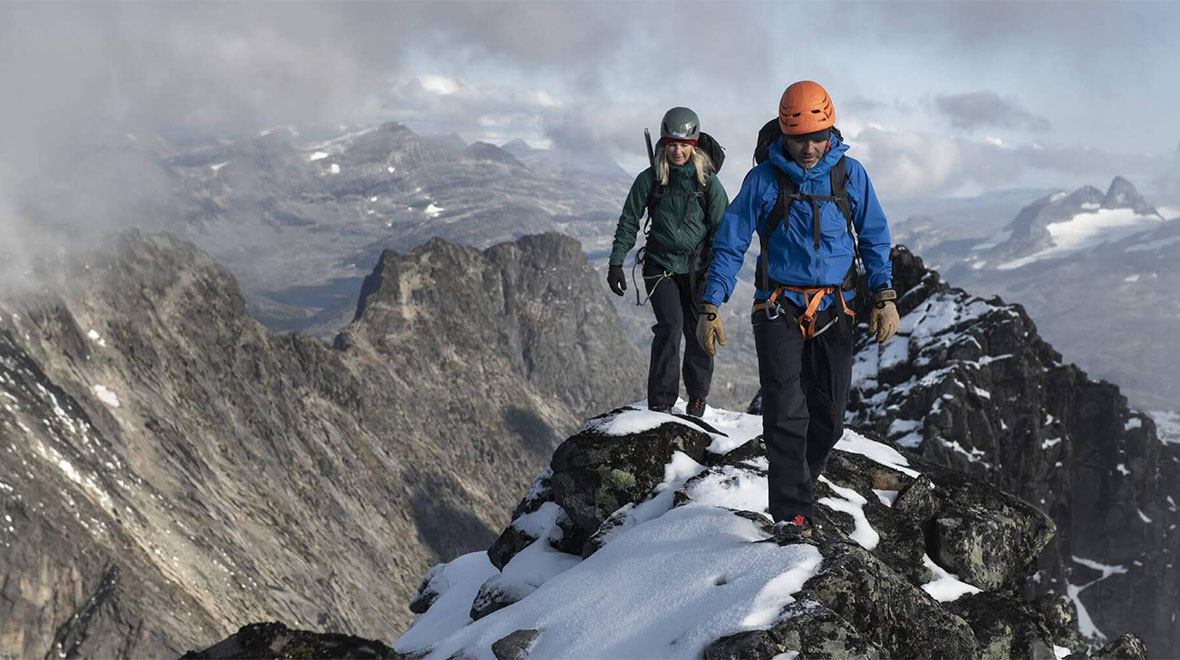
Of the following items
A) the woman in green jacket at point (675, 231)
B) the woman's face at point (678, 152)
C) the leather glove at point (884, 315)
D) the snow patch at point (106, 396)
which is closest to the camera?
the leather glove at point (884, 315)

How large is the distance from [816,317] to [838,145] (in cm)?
208

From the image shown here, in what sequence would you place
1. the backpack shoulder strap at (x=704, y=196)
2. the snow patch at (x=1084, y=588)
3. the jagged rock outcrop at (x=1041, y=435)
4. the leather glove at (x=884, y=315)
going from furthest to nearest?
the snow patch at (x=1084, y=588)
the jagged rock outcrop at (x=1041, y=435)
the backpack shoulder strap at (x=704, y=196)
the leather glove at (x=884, y=315)

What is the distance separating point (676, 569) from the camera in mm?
9180

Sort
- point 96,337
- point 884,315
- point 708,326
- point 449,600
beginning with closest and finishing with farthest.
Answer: point 708,326, point 884,315, point 449,600, point 96,337

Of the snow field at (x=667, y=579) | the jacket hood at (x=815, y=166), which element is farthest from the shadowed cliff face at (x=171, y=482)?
the jacket hood at (x=815, y=166)

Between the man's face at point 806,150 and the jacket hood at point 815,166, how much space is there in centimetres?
6

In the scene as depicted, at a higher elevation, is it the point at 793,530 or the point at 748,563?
the point at 748,563

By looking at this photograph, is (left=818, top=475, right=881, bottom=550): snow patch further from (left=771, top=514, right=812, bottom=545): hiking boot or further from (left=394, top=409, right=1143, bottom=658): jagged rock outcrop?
(left=771, top=514, right=812, bottom=545): hiking boot

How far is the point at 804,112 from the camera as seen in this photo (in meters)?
9.61

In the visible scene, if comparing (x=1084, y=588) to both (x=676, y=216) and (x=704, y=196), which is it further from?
(x=676, y=216)

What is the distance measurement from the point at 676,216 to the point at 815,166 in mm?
4835

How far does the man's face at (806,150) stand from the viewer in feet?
31.8

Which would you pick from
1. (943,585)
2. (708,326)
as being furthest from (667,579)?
(943,585)

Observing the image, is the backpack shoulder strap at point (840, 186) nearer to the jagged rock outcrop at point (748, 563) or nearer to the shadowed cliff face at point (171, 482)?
the jagged rock outcrop at point (748, 563)
